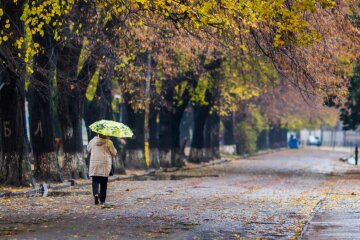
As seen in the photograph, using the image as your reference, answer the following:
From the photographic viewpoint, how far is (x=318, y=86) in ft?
82.9

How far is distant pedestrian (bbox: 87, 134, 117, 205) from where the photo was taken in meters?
23.8

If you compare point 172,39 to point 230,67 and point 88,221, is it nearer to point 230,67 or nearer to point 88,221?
point 88,221

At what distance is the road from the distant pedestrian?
42 cm

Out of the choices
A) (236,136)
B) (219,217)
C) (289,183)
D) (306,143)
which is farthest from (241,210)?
(306,143)

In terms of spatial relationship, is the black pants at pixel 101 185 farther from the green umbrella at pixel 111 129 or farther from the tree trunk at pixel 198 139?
the tree trunk at pixel 198 139

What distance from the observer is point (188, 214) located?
21297mm

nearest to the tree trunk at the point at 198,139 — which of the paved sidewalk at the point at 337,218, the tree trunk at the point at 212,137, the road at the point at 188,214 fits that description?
the tree trunk at the point at 212,137

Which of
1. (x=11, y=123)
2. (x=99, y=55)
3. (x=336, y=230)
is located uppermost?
(x=99, y=55)

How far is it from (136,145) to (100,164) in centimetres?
2400

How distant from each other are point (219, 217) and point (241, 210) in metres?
2.11

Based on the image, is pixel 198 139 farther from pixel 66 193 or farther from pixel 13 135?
pixel 66 193

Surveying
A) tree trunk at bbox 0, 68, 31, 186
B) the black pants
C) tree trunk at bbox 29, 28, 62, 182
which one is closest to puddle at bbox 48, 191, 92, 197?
tree trunk at bbox 0, 68, 31, 186

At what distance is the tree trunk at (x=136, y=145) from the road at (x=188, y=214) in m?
14.5

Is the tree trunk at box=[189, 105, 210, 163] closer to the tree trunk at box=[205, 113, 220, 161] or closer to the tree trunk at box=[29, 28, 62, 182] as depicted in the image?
the tree trunk at box=[205, 113, 220, 161]
